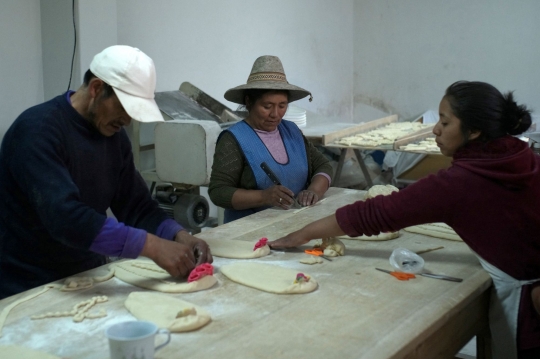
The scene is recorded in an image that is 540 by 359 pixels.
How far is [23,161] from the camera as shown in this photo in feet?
5.74

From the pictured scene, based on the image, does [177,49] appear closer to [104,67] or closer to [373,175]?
[373,175]

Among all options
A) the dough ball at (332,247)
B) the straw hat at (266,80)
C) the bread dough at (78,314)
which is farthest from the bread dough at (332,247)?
the straw hat at (266,80)

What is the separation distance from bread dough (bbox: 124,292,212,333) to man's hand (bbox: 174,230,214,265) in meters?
0.26

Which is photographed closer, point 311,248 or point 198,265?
point 198,265

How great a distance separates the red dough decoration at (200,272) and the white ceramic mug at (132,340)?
1.76 feet

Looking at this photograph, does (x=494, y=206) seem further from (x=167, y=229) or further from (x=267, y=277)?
(x=167, y=229)

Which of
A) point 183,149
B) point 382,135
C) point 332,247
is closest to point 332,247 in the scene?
point 332,247

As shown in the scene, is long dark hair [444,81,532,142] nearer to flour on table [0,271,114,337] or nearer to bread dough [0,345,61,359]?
flour on table [0,271,114,337]

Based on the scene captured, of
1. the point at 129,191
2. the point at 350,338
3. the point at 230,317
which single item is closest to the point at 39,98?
the point at 129,191

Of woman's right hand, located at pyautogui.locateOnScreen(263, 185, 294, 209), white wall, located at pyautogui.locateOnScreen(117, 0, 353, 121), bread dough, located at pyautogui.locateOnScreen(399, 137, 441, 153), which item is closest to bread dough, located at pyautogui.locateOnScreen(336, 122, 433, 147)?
bread dough, located at pyautogui.locateOnScreen(399, 137, 441, 153)

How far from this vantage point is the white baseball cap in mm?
1781

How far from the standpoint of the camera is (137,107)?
70.6 inches

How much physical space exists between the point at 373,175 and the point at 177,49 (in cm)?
292

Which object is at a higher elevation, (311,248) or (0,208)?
(0,208)
